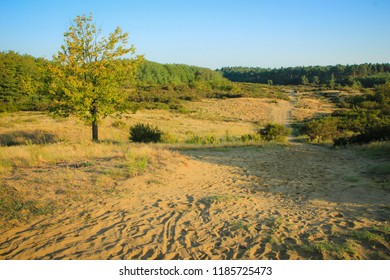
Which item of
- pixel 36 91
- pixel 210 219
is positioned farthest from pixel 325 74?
pixel 210 219

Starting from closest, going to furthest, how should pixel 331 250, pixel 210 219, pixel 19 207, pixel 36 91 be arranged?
pixel 331 250 < pixel 210 219 < pixel 19 207 < pixel 36 91

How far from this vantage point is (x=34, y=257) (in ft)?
14.6

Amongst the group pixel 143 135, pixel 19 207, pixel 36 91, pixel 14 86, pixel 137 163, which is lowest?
pixel 143 135

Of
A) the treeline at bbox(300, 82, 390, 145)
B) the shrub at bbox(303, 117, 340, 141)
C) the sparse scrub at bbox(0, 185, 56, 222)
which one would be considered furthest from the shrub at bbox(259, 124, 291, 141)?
the sparse scrub at bbox(0, 185, 56, 222)

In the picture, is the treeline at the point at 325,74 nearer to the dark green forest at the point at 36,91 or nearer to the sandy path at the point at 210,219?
the dark green forest at the point at 36,91

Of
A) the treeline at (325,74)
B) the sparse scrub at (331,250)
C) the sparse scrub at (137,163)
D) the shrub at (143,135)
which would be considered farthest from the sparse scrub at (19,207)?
the treeline at (325,74)

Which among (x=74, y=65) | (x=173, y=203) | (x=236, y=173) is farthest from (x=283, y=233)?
(x=74, y=65)

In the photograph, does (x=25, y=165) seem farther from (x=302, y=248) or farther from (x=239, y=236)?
(x=302, y=248)

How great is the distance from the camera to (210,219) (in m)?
5.90

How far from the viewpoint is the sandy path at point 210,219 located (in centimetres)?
463

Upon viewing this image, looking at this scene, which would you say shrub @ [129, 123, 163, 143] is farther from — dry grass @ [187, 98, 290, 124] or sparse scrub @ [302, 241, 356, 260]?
dry grass @ [187, 98, 290, 124]

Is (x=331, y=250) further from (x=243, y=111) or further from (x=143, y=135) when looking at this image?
(x=243, y=111)

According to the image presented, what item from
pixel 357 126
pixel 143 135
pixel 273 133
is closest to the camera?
pixel 143 135

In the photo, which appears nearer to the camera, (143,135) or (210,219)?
(210,219)
